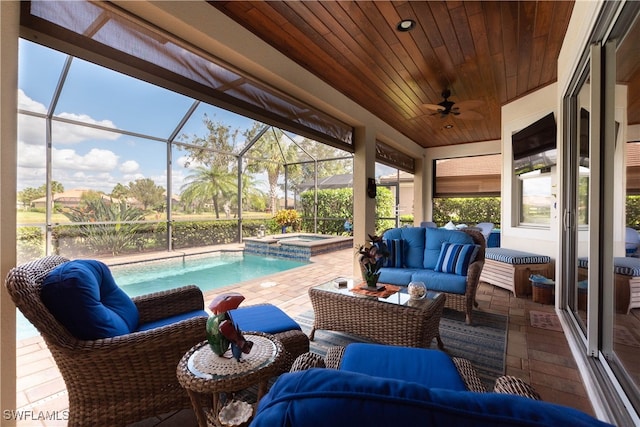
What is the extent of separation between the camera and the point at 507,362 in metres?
2.28

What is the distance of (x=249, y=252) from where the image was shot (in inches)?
312

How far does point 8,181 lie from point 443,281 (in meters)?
3.53

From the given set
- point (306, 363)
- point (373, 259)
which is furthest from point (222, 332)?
point (373, 259)

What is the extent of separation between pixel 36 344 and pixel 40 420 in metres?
1.29

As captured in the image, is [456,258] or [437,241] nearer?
[456,258]

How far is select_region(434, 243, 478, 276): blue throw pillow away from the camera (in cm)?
329

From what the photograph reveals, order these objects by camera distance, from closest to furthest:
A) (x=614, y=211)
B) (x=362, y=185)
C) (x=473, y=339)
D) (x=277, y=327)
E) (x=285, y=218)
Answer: (x=614, y=211)
(x=277, y=327)
(x=473, y=339)
(x=362, y=185)
(x=285, y=218)

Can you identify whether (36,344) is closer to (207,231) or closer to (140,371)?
(140,371)

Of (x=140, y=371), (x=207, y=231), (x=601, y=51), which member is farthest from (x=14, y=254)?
(x=207, y=231)

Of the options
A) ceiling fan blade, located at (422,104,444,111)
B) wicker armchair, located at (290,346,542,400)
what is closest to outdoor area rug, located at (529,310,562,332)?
wicker armchair, located at (290,346,542,400)

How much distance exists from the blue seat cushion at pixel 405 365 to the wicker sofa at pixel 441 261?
1.79 metres

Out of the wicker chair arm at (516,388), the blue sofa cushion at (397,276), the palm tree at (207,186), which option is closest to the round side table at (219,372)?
the wicker chair arm at (516,388)

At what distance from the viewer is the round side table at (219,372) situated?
1193mm

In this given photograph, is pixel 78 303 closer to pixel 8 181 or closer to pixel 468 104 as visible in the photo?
pixel 8 181
